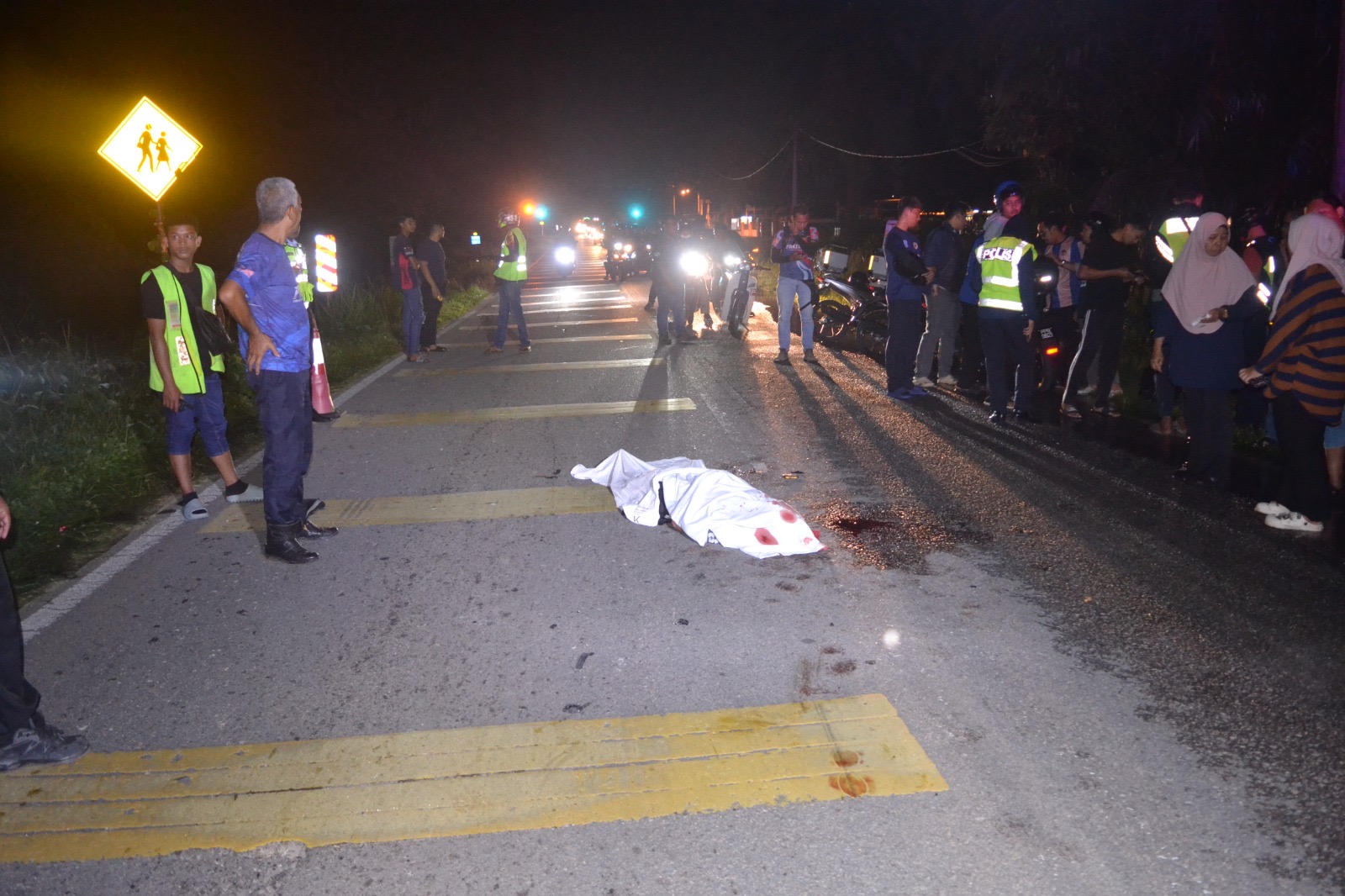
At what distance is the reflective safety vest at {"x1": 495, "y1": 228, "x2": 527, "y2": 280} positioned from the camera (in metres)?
14.4

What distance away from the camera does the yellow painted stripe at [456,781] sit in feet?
11.0

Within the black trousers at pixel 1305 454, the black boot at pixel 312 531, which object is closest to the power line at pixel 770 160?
→ the black trousers at pixel 1305 454

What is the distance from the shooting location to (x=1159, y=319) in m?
7.32

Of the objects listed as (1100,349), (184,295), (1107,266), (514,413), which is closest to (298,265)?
(184,295)

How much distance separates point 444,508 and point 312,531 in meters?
0.91

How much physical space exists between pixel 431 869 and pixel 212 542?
3911mm

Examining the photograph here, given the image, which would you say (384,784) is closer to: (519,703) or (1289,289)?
(519,703)

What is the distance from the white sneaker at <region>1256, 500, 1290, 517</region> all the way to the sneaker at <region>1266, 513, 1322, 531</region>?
0.9 inches

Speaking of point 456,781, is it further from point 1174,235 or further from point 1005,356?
point 1174,235

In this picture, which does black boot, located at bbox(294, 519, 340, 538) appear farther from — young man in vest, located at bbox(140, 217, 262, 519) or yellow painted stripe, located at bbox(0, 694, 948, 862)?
yellow painted stripe, located at bbox(0, 694, 948, 862)

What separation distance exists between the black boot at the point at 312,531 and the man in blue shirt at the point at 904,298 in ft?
19.3

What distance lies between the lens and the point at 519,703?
413 cm

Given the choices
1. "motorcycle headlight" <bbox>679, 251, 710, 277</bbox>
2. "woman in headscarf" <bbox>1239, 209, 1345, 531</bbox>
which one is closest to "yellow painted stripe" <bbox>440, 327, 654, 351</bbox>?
"motorcycle headlight" <bbox>679, 251, 710, 277</bbox>

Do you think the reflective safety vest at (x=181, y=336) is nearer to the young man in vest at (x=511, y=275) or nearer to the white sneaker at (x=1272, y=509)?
the white sneaker at (x=1272, y=509)
